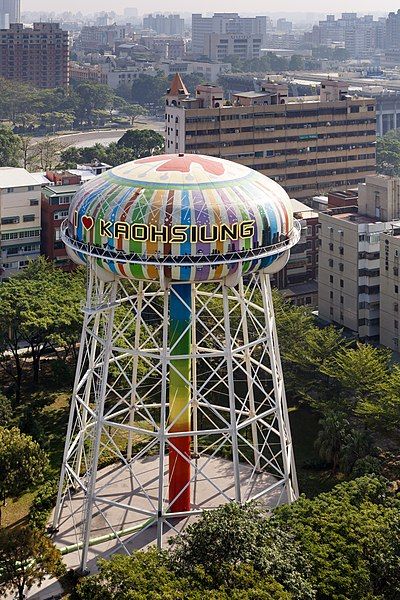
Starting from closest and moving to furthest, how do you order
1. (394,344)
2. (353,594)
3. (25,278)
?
(353,594), (394,344), (25,278)

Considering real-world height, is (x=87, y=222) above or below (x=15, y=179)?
below

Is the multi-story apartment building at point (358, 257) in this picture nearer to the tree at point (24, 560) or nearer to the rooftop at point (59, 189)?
the rooftop at point (59, 189)

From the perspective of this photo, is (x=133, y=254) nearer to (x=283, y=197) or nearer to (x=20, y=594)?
(x=283, y=197)

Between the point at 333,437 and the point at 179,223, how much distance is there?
18.5 meters

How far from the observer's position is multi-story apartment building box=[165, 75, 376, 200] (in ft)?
390

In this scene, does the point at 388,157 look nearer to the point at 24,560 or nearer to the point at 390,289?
the point at 390,289

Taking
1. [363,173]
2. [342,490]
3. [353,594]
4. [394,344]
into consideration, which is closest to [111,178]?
[342,490]

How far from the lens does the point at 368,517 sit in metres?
40.8

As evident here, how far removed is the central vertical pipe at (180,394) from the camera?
4722 centimetres

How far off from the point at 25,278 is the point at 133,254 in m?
37.5

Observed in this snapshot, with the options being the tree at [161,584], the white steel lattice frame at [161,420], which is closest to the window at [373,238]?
the white steel lattice frame at [161,420]

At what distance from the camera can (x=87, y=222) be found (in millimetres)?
45094

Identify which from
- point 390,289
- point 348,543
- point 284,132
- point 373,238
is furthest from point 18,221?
point 348,543

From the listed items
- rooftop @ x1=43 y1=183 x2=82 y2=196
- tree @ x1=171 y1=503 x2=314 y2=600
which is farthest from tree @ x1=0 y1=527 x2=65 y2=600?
rooftop @ x1=43 y1=183 x2=82 y2=196
